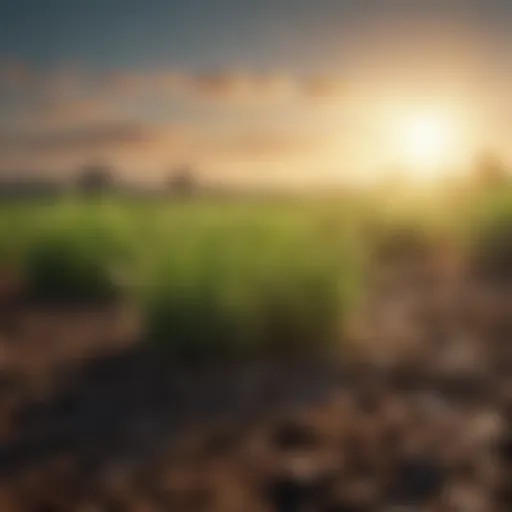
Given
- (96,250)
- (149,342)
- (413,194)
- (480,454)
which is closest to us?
(480,454)

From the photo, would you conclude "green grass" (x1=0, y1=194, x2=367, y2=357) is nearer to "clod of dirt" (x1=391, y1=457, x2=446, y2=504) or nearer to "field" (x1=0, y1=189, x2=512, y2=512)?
"field" (x1=0, y1=189, x2=512, y2=512)

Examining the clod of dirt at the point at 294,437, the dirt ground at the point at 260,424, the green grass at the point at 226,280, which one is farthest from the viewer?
the green grass at the point at 226,280

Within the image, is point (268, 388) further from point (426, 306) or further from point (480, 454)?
point (426, 306)

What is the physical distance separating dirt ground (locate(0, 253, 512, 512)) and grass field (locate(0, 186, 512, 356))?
0.33 ft

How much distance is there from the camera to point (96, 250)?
3.22m

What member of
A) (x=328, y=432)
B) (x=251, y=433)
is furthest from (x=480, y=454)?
A: (x=251, y=433)

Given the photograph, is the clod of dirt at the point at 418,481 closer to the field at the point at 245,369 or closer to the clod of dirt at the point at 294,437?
the field at the point at 245,369

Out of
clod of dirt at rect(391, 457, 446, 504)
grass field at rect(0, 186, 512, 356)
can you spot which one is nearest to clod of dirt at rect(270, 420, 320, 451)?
clod of dirt at rect(391, 457, 446, 504)

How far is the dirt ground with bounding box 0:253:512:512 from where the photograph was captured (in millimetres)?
1589

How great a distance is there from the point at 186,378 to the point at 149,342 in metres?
0.23

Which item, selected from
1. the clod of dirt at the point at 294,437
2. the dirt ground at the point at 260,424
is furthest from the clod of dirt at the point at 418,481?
the clod of dirt at the point at 294,437

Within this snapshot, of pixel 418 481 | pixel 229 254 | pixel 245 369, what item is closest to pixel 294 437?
pixel 418 481

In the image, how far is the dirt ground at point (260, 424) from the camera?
1589 millimetres

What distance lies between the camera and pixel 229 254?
2426mm
